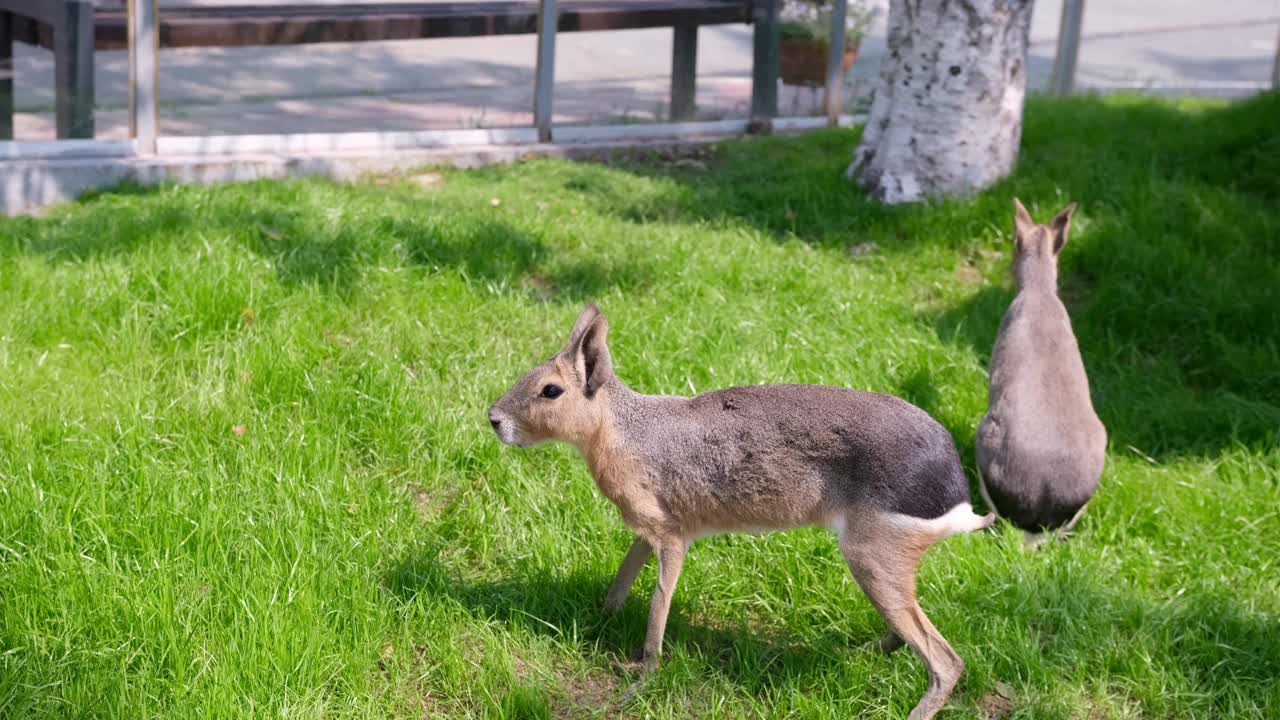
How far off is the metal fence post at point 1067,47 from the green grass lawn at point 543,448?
199 inches

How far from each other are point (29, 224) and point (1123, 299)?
546 centimetres

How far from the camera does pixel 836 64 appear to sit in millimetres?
10398

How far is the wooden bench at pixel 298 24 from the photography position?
25.6 feet

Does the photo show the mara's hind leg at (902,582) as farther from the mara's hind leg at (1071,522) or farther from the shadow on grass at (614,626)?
the mara's hind leg at (1071,522)

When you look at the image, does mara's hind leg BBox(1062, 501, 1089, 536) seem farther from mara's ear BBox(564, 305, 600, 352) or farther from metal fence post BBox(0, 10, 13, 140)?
metal fence post BBox(0, 10, 13, 140)

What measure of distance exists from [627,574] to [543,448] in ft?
3.07

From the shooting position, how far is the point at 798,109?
1034 centimetres

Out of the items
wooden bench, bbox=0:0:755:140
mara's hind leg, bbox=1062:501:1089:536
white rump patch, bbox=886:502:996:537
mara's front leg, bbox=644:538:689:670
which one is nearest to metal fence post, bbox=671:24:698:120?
wooden bench, bbox=0:0:755:140

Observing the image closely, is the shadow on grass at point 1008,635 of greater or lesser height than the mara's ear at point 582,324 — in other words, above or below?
below

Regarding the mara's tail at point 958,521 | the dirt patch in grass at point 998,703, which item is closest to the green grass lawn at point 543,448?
the dirt patch in grass at point 998,703

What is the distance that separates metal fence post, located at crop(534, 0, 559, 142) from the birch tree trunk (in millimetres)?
2577

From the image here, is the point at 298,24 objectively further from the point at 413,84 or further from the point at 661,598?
the point at 661,598

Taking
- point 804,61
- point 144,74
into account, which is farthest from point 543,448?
point 804,61

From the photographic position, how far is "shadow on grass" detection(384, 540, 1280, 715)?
4020 millimetres
